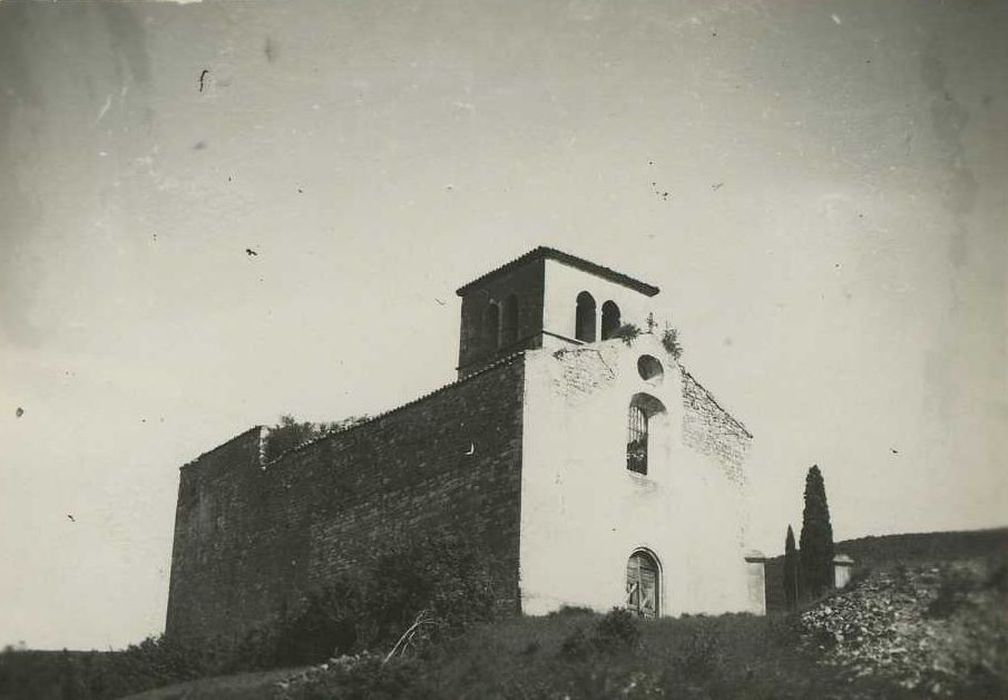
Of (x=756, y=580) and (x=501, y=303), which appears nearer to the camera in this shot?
(x=756, y=580)

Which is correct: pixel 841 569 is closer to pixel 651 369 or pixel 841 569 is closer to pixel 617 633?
pixel 651 369

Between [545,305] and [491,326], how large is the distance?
2.53 meters

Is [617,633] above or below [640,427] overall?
below

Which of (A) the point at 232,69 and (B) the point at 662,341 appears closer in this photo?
(A) the point at 232,69

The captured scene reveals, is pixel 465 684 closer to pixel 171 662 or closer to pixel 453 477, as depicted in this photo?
pixel 453 477

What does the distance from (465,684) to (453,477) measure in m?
7.74

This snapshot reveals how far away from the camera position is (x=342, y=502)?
103ft

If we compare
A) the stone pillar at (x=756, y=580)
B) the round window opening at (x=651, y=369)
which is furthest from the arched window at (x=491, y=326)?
the stone pillar at (x=756, y=580)

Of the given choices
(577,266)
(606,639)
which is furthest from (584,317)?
(606,639)

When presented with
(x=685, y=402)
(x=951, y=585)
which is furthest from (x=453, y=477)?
(x=951, y=585)

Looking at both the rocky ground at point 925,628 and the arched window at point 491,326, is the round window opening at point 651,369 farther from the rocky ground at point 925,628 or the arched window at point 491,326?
the rocky ground at point 925,628

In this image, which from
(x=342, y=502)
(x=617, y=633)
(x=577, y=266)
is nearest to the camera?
(x=617, y=633)

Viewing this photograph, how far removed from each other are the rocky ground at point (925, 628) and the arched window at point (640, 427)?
27.4 feet

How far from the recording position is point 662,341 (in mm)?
30219
